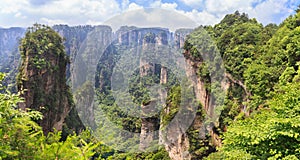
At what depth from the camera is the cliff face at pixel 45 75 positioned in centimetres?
1681

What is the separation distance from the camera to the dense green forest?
2652 mm

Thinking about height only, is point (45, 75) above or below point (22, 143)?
above

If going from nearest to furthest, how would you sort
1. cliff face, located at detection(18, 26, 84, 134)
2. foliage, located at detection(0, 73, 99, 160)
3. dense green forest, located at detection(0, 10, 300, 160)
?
foliage, located at detection(0, 73, 99, 160), dense green forest, located at detection(0, 10, 300, 160), cliff face, located at detection(18, 26, 84, 134)

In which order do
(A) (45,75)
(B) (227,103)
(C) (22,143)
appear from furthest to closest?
1. (A) (45,75)
2. (B) (227,103)
3. (C) (22,143)

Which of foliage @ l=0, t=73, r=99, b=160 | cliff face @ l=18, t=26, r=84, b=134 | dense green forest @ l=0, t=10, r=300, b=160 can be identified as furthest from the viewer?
cliff face @ l=18, t=26, r=84, b=134

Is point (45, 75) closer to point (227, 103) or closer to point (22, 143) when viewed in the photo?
point (227, 103)

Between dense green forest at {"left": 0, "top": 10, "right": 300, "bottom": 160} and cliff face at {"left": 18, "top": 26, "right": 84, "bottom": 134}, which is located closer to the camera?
dense green forest at {"left": 0, "top": 10, "right": 300, "bottom": 160}

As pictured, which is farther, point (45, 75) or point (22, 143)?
point (45, 75)

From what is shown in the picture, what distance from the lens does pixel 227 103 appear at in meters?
15.4

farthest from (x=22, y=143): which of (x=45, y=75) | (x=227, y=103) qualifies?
(x=45, y=75)

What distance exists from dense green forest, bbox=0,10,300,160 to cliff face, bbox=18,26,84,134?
7 centimetres

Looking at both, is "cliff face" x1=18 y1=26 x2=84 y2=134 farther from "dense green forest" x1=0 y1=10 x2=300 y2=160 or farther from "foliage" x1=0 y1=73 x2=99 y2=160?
"foliage" x1=0 y1=73 x2=99 y2=160

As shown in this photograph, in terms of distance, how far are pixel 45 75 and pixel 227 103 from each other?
12.3 meters

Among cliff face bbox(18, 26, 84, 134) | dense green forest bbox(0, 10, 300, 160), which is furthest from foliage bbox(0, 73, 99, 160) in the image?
cliff face bbox(18, 26, 84, 134)
